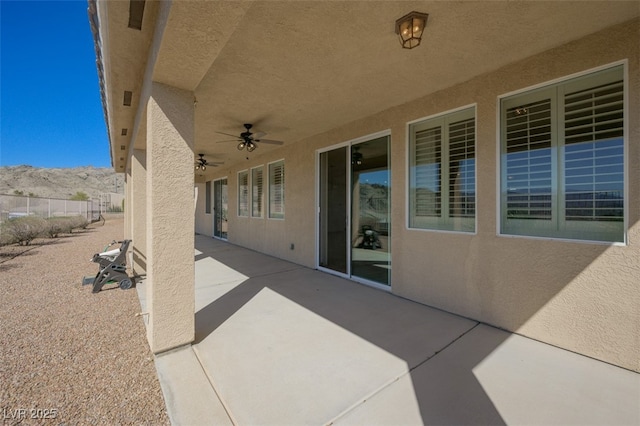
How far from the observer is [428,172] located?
3658mm

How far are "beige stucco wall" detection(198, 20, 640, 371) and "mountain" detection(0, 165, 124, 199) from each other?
49139 millimetres

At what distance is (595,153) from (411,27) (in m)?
1.98

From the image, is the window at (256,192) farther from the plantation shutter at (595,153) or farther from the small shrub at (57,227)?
the small shrub at (57,227)

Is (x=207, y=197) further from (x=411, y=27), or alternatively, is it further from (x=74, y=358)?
(x=411, y=27)

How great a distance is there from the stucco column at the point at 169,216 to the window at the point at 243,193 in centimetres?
564

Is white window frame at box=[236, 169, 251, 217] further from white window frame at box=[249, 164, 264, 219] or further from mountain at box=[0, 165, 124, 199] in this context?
mountain at box=[0, 165, 124, 199]

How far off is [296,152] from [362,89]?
2.76m

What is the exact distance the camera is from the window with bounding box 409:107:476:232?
3238 mm

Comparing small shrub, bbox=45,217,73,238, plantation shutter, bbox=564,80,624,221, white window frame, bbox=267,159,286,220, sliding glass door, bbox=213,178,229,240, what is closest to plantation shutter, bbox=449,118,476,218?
plantation shutter, bbox=564,80,624,221

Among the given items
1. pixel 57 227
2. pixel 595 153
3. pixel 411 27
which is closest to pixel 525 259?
pixel 595 153

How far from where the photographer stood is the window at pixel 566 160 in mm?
2340

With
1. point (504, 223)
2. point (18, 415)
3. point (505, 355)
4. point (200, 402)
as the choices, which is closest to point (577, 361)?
point (505, 355)

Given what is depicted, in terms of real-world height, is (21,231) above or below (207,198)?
below

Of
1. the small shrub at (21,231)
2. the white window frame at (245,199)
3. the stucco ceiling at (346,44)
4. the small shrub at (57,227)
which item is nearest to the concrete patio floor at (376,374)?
the stucco ceiling at (346,44)
